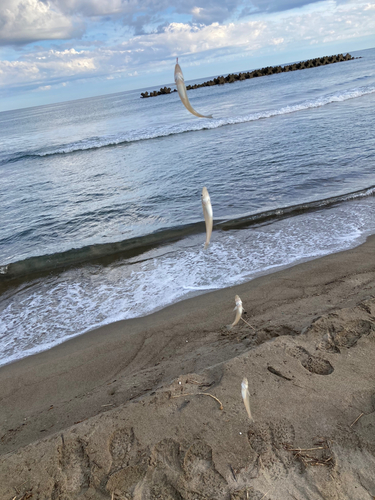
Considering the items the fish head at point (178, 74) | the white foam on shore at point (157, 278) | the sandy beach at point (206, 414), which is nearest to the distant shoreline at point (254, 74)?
the white foam on shore at point (157, 278)

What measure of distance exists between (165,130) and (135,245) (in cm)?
1909

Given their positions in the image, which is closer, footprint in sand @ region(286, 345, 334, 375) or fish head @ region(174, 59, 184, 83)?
fish head @ region(174, 59, 184, 83)

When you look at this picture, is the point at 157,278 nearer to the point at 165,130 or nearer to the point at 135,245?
the point at 135,245

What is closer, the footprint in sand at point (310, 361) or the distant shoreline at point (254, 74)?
the footprint in sand at point (310, 361)

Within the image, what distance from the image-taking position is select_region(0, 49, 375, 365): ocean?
5629 mm

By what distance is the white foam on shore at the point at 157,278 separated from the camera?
16.9ft

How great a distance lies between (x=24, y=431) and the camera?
3139 millimetres

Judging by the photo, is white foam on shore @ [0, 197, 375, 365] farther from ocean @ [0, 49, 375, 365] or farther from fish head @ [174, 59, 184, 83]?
fish head @ [174, 59, 184, 83]

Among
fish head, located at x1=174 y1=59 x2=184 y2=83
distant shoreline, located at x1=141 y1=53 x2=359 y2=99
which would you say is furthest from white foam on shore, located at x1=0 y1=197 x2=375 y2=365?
distant shoreline, located at x1=141 y1=53 x2=359 y2=99

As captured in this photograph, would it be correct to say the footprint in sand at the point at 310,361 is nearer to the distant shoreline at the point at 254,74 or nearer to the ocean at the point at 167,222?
the ocean at the point at 167,222

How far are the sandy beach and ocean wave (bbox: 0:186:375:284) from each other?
10.3 feet

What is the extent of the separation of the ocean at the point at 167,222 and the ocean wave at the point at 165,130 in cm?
638

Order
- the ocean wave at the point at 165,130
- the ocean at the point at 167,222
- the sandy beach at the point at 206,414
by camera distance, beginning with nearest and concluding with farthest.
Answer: the sandy beach at the point at 206,414, the ocean at the point at 167,222, the ocean wave at the point at 165,130

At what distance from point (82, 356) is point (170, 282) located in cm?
200
